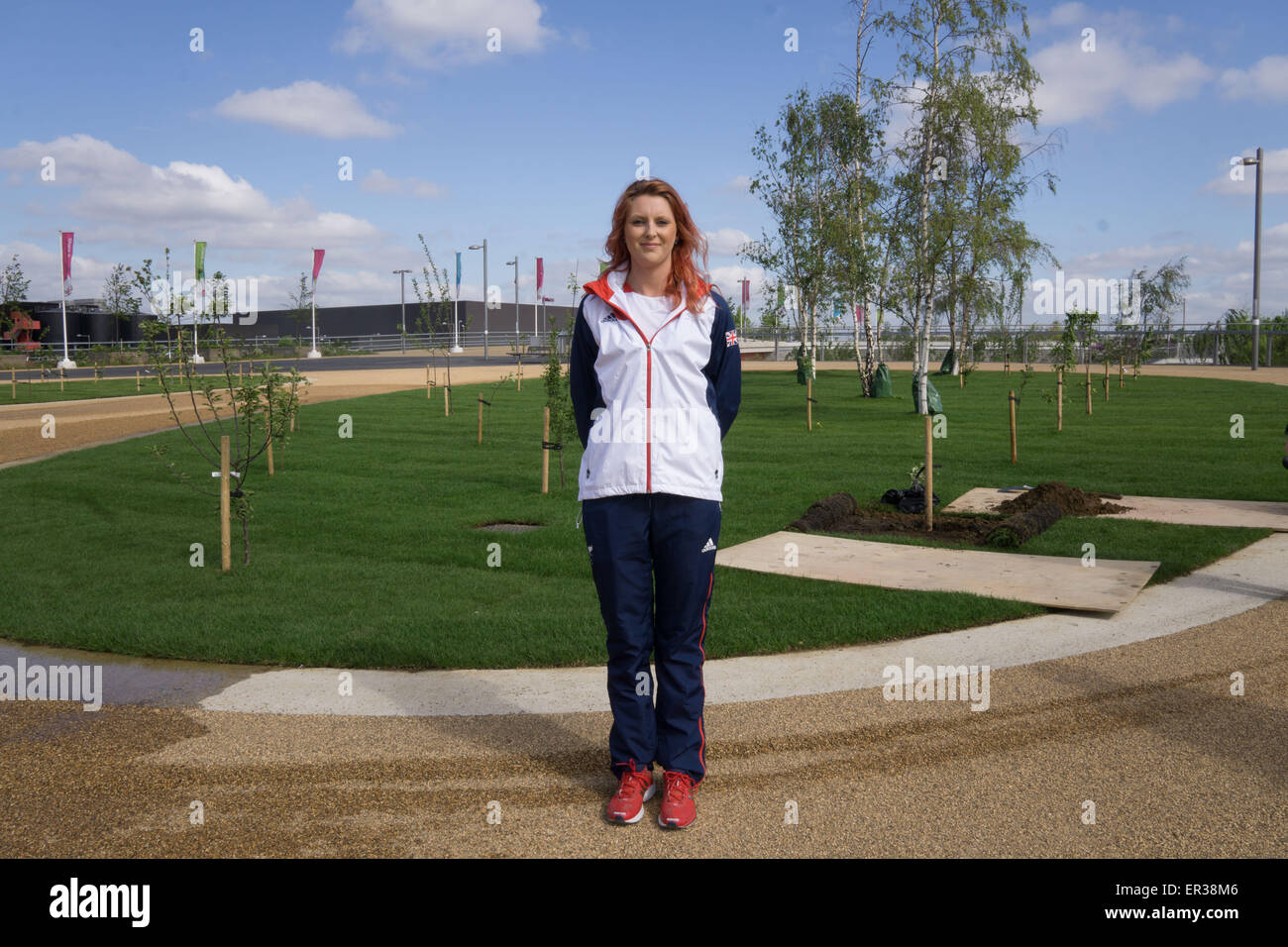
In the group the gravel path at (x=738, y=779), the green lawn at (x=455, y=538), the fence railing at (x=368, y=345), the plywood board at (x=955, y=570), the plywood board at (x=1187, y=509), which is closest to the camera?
the gravel path at (x=738, y=779)

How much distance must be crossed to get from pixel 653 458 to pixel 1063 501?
797cm

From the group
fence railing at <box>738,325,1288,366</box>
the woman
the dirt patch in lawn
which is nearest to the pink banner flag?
fence railing at <box>738,325,1288,366</box>

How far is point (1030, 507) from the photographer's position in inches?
401

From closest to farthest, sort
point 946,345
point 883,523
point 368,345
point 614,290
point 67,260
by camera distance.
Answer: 1. point 614,290
2. point 883,523
3. point 67,260
4. point 946,345
5. point 368,345

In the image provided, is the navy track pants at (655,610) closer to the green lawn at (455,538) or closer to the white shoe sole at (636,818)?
the white shoe sole at (636,818)

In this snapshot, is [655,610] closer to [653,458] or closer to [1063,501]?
[653,458]

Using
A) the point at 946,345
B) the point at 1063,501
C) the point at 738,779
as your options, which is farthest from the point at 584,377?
the point at 946,345

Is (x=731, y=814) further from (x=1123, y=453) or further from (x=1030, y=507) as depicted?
(x=1123, y=453)

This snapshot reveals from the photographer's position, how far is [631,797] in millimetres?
3811

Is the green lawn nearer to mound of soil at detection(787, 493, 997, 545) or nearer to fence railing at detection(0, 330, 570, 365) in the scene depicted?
mound of soil at detection(787, 493, 997, 545)

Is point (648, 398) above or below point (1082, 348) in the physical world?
below

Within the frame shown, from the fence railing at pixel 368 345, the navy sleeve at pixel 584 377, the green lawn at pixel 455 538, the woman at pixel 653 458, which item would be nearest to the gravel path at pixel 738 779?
the woman at pixel 653 458

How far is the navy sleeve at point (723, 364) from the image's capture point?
3.79 metres
